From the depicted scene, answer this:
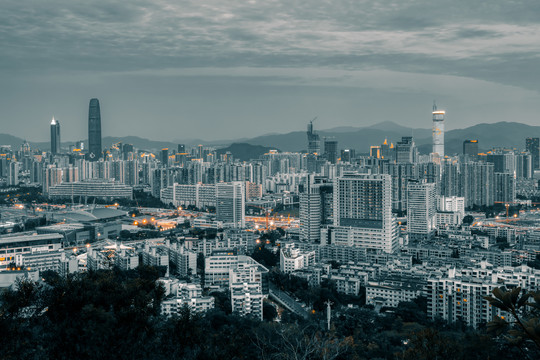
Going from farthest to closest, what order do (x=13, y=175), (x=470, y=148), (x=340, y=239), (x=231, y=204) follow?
(x=470, y=148) → (x=13, y=175) → (x=231, y=204) → (x=340, y=239)

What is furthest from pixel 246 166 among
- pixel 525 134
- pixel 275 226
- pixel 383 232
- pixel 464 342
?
pixel 525 134

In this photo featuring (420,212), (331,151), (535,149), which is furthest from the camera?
(535,149)

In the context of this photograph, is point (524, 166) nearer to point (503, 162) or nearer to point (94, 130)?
point (503, 162)

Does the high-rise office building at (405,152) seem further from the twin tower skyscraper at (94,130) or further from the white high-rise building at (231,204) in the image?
the twin tower skyscraper at (94,130)

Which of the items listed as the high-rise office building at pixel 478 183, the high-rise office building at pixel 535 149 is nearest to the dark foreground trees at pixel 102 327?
the high-rise office building at pixel 478 183

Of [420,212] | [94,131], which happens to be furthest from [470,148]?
[94,131]

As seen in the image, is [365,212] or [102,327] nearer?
[102,327]

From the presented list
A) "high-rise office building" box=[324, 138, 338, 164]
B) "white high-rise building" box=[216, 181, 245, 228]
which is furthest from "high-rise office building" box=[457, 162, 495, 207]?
"high-rise office building" box=[324, 138, 338, 164]

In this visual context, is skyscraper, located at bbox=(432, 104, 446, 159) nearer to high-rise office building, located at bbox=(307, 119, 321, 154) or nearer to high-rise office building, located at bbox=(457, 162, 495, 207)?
high-rise office building, located at bbox=(307, 119, 321, 154)
